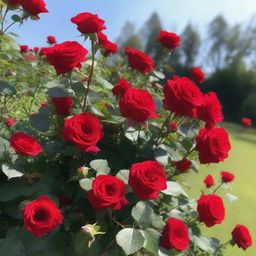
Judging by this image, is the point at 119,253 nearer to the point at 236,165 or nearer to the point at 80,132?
the point at 80,132

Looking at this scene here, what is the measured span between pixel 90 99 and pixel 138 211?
0.44m

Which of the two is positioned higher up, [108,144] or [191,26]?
[191,26]

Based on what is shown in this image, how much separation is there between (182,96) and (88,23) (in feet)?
1.18

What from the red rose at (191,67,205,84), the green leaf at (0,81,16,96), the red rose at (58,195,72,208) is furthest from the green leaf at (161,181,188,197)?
the red rose at (191,67,205,84)

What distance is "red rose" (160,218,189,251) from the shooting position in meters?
0.97

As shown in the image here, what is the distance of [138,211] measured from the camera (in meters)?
0.93

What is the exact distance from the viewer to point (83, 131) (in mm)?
930

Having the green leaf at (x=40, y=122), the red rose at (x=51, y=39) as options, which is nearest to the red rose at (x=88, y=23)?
the green leaf at (x=40, y=122)

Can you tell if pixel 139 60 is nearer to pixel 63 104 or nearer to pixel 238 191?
pixel 63 104

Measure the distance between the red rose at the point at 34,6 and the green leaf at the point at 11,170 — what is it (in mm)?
559

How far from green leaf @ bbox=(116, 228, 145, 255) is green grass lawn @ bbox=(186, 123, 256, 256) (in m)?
1.20

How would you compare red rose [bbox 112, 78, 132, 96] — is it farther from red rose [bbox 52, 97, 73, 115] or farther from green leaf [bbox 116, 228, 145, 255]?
green leaf [bbox 116, 228, 145, 255]

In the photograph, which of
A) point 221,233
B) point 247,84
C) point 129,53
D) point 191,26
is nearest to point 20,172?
point 129,53

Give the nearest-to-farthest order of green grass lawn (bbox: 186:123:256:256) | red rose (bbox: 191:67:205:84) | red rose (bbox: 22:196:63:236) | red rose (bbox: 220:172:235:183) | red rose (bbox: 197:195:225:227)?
1. red rose (bbox: 22:196:63:236)
2. red rose (bbox: 197:195:225:227)
3. red rose (bbox: 220:172:235:183)
4. red rose (bbox: 191:67:205:84)
5. green grass lawn (bbox: 186:123:256:256)
